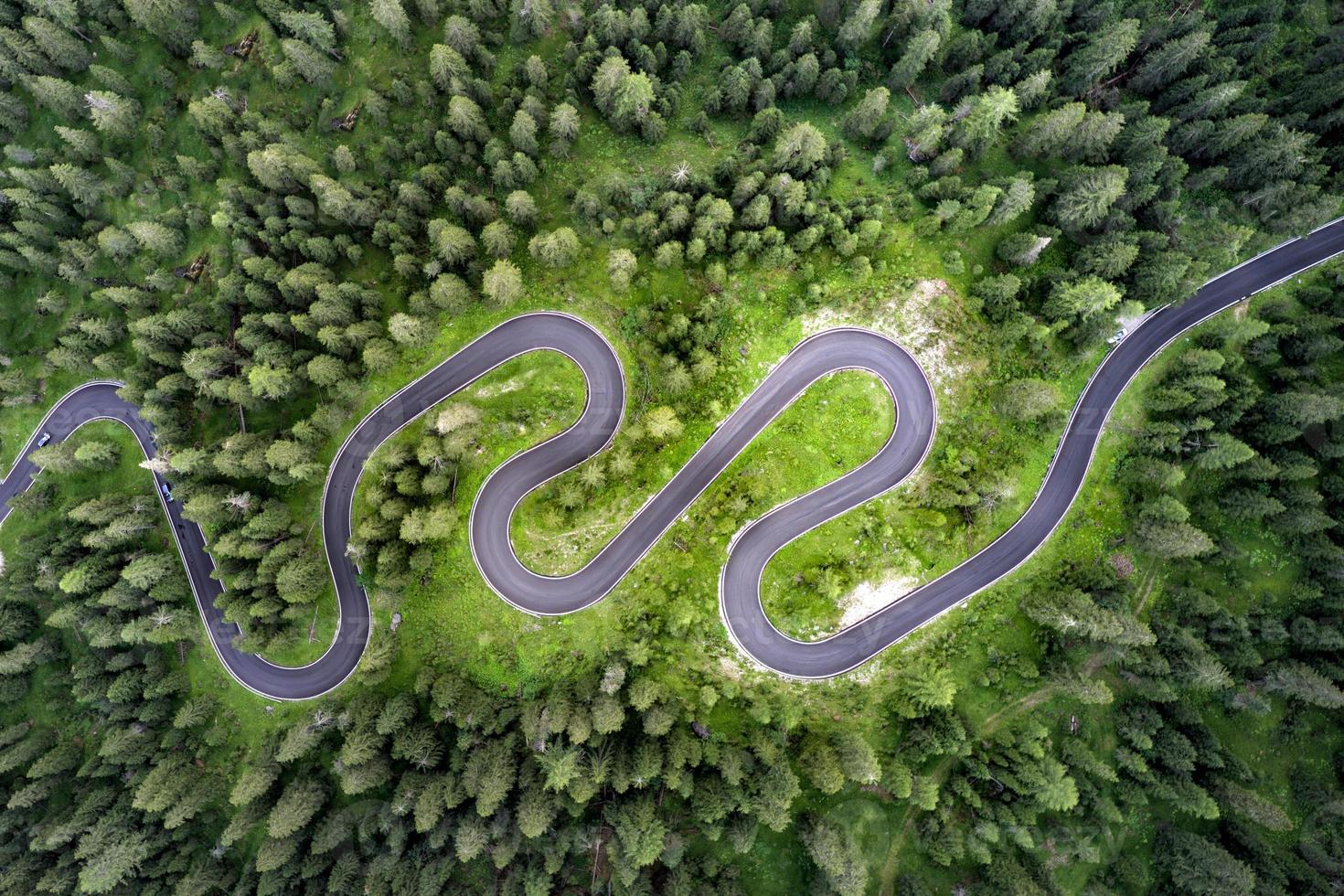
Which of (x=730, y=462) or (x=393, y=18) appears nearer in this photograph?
(x=393, y=18)

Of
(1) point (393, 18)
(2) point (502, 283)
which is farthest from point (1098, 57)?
(1) point (393, 18)

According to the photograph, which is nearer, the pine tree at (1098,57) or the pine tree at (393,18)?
the pine tree at (1098,57)

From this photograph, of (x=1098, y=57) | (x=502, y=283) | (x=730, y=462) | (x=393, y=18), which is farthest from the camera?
(x=730, y=462)

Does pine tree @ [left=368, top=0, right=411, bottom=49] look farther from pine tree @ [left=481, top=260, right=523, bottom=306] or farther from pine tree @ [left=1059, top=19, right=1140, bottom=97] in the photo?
pine tree @ [left=1059, top=19, right=1140, bottom=97]

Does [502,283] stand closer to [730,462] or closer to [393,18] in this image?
[730,462]

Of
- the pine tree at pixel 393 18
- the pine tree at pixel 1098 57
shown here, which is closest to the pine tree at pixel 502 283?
the pine tree at pixel 393 18

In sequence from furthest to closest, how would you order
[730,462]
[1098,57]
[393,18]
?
[730,462], [393,18], [1098,57]

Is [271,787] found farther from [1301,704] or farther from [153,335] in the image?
[1301,704]

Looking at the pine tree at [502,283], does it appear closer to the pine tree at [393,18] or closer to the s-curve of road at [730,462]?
the s-curve of road at [730,462]
